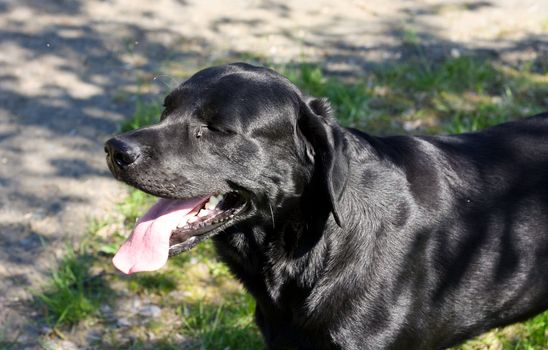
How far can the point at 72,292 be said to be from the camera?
4340 millimetres

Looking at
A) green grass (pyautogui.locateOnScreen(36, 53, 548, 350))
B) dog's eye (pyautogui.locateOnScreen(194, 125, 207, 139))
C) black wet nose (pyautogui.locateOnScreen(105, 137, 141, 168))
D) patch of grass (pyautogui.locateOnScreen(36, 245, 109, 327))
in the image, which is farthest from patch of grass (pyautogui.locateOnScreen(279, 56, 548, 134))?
black wet nose (pyautogui.locateOnScreen(105, 137, 141, 168))

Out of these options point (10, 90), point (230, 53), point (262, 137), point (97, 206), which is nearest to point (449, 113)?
point (230, 53)

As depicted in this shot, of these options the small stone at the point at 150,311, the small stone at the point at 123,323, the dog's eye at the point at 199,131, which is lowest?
the small stone at the point at 123,323

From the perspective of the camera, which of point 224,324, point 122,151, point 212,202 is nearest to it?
point 122,151

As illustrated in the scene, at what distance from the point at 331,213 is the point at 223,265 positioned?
165 centimetres

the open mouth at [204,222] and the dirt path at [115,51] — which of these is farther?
the dirt path at [115,51]

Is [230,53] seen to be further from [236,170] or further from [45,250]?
[236,170]

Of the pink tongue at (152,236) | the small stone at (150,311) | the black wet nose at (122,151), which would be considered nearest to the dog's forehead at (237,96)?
the black wet nose at (122,151)

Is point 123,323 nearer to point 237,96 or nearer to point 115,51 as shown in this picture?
point 237,96

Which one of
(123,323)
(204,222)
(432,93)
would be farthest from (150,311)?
(432,93)

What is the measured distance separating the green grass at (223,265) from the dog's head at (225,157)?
1.17 m

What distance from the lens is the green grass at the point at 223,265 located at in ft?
13.7

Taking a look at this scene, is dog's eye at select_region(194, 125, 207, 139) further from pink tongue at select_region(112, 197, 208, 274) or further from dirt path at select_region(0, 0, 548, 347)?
dirt path at select_region(0, 0, 548, 347)

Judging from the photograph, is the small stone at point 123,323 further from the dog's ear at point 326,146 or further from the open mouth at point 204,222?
the dog's ear at point 326,146
